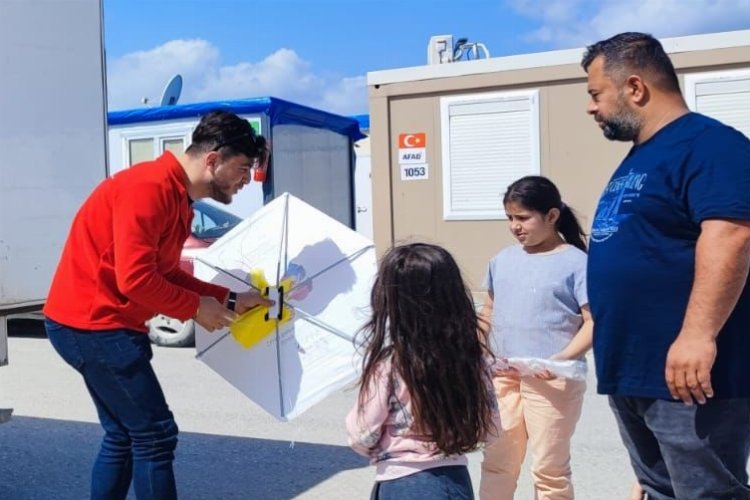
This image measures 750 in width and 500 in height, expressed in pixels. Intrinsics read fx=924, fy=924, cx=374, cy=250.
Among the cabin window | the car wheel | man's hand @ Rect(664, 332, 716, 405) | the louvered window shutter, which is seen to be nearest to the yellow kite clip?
man's hand @ Rect(664, 332, 716, 405)

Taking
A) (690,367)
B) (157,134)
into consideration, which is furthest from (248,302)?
(157,134)

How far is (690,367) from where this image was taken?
2627 millimetres

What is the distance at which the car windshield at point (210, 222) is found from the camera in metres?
10.4

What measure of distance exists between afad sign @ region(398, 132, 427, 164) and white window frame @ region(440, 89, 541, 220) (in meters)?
0.31

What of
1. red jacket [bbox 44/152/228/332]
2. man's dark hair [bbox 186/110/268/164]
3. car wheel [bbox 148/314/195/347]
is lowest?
car wheel [bbox 148/314/195/347]

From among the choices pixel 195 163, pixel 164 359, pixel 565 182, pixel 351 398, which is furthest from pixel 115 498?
pixel 565 182

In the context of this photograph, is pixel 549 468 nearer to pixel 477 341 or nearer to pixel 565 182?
pixel 477 341

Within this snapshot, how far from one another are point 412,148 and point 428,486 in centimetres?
1030

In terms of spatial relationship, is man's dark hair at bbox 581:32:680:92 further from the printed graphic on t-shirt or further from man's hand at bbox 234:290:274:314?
man's hand at bbox 234:290:274:314

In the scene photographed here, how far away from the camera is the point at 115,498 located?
3.92 m

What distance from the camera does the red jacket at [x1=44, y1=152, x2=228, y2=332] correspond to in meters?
3.55

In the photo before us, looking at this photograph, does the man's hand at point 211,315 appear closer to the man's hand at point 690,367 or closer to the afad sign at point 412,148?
the man's hand at point 690,367

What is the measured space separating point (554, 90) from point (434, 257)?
31.1 feet

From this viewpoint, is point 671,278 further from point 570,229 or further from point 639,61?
point 570,229
